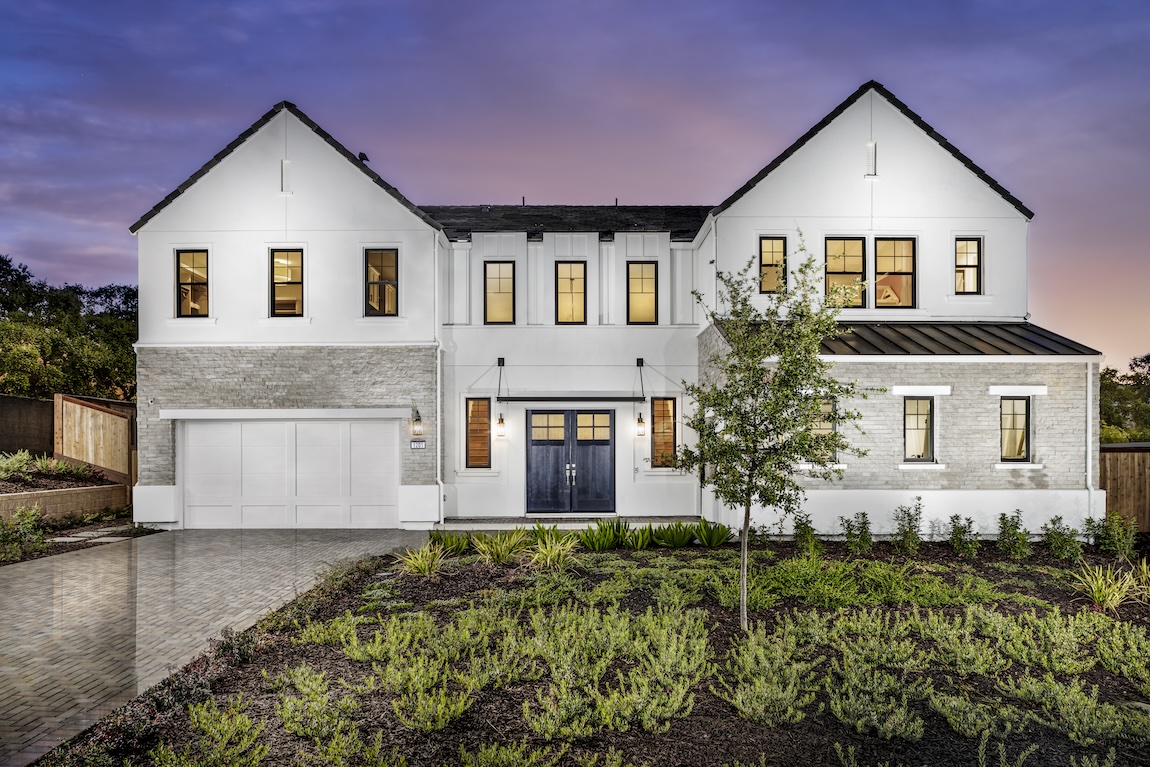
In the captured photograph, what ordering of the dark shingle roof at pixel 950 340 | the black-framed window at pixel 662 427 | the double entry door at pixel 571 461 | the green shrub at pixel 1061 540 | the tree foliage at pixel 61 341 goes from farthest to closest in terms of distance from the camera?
the tree foliage at pixel 61 341, the black-framed window at pixel 662 427, the double entry door at pixel 571 461, the dark shingle roof at pixel 950 340, the green shrub at pixel 1061 540

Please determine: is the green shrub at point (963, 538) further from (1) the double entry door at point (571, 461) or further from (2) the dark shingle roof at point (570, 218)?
(2) the dark shingle roof at point (570, 218)

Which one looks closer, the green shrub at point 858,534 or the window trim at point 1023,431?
the green shrub at point 858,534

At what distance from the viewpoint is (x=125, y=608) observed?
903 centimetres

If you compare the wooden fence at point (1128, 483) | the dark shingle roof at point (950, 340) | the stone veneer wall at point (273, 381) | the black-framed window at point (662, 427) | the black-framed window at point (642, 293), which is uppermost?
the black-framed window at point (642, 293)

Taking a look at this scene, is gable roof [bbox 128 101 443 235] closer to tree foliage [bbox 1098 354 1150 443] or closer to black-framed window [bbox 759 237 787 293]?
black-framed window [bbox 759 237 787 293]

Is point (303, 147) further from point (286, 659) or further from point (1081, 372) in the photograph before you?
point (1081, 372)

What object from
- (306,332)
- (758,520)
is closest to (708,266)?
(758,520)

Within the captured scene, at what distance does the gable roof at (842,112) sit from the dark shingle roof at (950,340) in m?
3.04

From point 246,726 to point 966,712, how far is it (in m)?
5.98

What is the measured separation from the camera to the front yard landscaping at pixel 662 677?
16.3ft

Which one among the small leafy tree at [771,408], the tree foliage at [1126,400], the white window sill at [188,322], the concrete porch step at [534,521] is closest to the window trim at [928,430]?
the concrete porch step at [534,521]

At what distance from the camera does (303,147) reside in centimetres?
1511

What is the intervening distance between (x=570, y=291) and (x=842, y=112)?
7.72 metres

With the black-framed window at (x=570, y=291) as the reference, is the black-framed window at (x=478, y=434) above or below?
below
